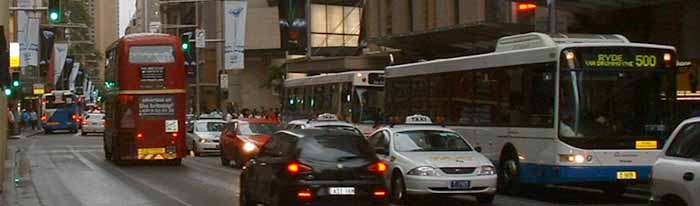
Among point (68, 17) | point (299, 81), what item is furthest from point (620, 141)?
point (68, 17)

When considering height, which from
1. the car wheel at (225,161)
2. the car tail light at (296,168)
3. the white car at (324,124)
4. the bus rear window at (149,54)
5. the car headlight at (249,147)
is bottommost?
the car wheel at (225,161)

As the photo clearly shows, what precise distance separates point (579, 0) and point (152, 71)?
465 inches

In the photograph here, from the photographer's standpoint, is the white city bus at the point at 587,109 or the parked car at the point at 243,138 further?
the parked car at the point at 243,138

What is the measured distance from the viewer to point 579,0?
86.0ft

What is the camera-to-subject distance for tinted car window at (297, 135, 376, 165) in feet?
44.1

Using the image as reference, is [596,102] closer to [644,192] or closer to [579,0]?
[644,192]

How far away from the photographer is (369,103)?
28203mm

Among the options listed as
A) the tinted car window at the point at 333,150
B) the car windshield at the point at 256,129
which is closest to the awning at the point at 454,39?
the car windshield at the point at 256,129

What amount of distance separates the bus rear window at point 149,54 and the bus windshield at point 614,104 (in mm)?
14268

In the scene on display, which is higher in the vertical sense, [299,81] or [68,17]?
[68,17]

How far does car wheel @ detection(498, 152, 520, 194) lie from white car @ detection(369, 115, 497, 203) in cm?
151

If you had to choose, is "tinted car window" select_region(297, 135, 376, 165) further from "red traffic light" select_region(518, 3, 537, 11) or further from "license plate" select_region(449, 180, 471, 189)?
"red traffic light" select_region(518, 3, 537, 11)

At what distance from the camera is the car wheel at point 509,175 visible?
1823 cm

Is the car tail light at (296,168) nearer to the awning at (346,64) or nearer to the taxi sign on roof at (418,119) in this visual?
the taxi sign on roof at (418,119)
